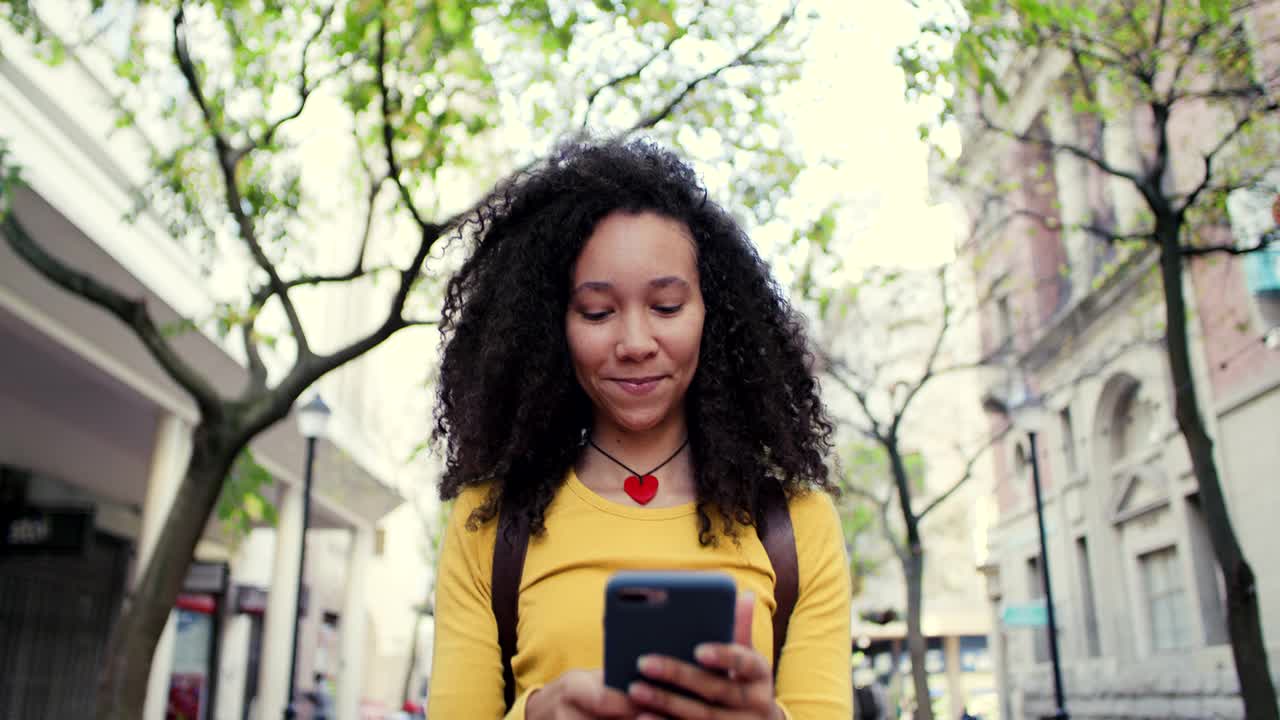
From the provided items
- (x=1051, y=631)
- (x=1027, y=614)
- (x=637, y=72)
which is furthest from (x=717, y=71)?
(x=1027, y=614)

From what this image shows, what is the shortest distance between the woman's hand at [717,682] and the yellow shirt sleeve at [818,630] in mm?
355

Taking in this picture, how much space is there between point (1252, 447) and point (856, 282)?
5.59m

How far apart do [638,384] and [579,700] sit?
670 millimetres

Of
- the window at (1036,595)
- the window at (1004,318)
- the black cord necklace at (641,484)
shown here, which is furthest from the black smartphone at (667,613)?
the window at (1004,318)

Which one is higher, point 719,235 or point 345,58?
point 345,58

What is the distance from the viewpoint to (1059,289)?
84.7 feet

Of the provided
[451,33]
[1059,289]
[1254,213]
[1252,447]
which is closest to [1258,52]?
[1254,213]

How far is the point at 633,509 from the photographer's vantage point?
2076 millimetres

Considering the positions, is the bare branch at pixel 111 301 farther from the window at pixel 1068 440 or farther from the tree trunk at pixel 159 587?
the window at pixel 1068 440

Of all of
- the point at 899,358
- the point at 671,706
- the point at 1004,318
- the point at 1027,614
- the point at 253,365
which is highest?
the point at 1004,318

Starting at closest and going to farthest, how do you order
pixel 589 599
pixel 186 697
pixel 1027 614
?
pixel 589 599 → pixel 1027 614 → pixel 186 697

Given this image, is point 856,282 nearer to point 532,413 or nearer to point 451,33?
point 451,33

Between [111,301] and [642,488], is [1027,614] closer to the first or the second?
[111,301]

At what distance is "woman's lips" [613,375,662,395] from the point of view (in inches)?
83.7
